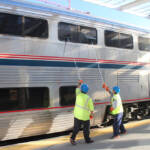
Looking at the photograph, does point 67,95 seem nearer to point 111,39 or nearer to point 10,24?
point 10,24

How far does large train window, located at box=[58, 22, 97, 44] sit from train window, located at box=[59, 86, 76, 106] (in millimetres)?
1489

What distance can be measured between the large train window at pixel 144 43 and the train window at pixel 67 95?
154 inches

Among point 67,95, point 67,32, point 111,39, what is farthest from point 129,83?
point 67,32

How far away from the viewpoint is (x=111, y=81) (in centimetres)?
732

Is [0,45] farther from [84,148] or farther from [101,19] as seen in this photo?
[101,19]

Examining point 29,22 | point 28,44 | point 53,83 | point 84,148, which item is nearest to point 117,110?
point 84,148

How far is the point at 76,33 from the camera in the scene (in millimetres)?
6594

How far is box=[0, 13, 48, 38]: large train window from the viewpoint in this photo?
535 cm

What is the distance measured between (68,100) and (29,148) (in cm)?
192

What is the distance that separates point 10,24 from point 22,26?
33 centimetres

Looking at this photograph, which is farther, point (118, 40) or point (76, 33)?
point (118, 40)

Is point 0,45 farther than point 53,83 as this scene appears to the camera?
No

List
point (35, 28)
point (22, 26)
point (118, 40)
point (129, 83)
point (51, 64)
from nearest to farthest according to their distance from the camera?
1. point (22, 26)
2. point (35, 28)
3. point (51, 64)
4. point (118, 40)
5. point (129, 83)

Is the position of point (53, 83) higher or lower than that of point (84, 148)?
higher
